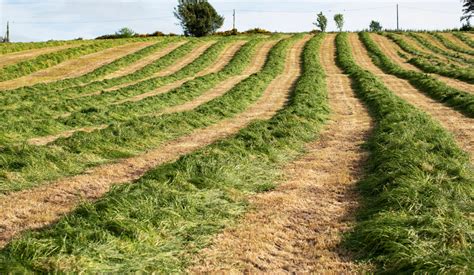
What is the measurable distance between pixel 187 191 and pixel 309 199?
1918 millimetres

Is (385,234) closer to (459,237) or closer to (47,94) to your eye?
(459,237)

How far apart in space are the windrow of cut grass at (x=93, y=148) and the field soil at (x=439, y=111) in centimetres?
698

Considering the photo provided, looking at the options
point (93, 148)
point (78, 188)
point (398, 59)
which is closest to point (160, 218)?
point (78, 188)

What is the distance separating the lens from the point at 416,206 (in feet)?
21.2

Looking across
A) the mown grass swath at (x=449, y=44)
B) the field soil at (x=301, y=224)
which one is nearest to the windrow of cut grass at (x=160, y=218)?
the field soil at (x=301, y=224)

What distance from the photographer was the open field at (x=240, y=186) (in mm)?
5301

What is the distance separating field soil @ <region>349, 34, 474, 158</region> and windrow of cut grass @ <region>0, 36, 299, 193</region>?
6978 mm

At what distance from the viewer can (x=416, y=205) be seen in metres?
6.52

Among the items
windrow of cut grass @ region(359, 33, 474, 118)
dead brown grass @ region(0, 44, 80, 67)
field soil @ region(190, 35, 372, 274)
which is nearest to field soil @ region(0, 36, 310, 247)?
field soil @ region(190, 35, 372, 274)

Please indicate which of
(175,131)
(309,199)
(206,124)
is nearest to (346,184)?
(309,199)

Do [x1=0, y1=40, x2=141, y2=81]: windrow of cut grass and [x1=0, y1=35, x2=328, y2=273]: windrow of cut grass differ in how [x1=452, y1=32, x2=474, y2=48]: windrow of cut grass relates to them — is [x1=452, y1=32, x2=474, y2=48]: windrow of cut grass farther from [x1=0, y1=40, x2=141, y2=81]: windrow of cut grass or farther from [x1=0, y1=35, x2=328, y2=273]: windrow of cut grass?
[x1=0, y1=35, x2=328, y2=273]: windrow of cut grass

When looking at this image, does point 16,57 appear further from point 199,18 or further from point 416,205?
point 199,18

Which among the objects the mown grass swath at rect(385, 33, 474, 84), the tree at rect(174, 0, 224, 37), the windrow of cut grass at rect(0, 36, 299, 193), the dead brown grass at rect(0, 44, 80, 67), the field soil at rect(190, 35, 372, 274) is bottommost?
the field soil at rect(190, 35, 372, 274)

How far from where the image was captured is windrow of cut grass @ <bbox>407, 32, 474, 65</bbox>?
36.0m
